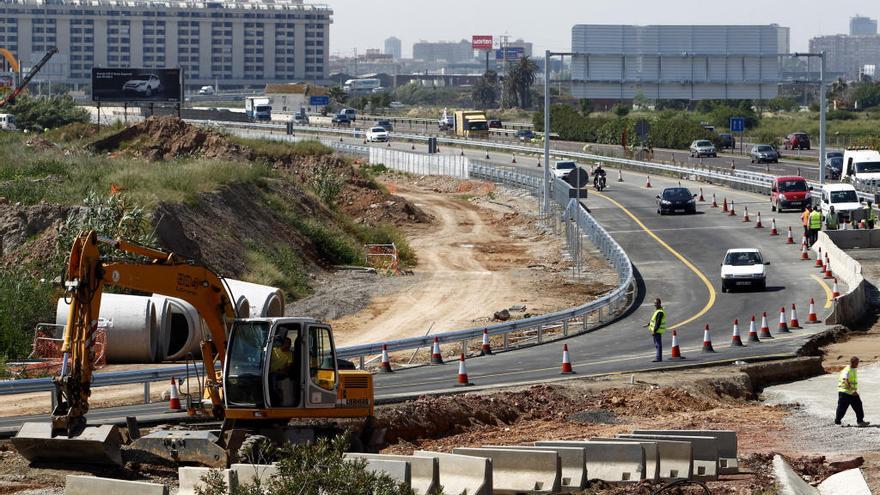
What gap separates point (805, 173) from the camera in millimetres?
79125

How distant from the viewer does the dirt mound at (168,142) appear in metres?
69.4

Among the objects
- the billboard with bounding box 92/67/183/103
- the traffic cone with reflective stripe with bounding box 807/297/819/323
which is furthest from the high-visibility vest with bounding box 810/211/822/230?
the billboard with bounding box 92/67/183/103

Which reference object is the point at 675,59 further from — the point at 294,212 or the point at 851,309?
the point at 851,309

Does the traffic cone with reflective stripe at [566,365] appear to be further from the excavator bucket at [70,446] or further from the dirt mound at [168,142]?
the dirt mound at [168,142]

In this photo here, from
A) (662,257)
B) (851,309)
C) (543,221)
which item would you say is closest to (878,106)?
(543,221)

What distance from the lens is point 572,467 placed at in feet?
61.8

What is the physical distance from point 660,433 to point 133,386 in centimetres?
1185

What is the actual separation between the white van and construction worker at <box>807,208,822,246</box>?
13.7m

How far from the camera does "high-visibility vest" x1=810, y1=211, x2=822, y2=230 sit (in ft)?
157

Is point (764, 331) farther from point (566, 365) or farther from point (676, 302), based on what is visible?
point (566, 365)

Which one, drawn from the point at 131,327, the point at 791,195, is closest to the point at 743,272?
the point at 791,195

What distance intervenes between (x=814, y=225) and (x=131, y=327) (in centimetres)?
2608

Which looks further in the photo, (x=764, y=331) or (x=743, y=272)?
(x=743, y=272)

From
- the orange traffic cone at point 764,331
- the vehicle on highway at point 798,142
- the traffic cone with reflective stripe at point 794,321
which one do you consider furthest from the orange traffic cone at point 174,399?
the vehicle on highway at point 798,142
